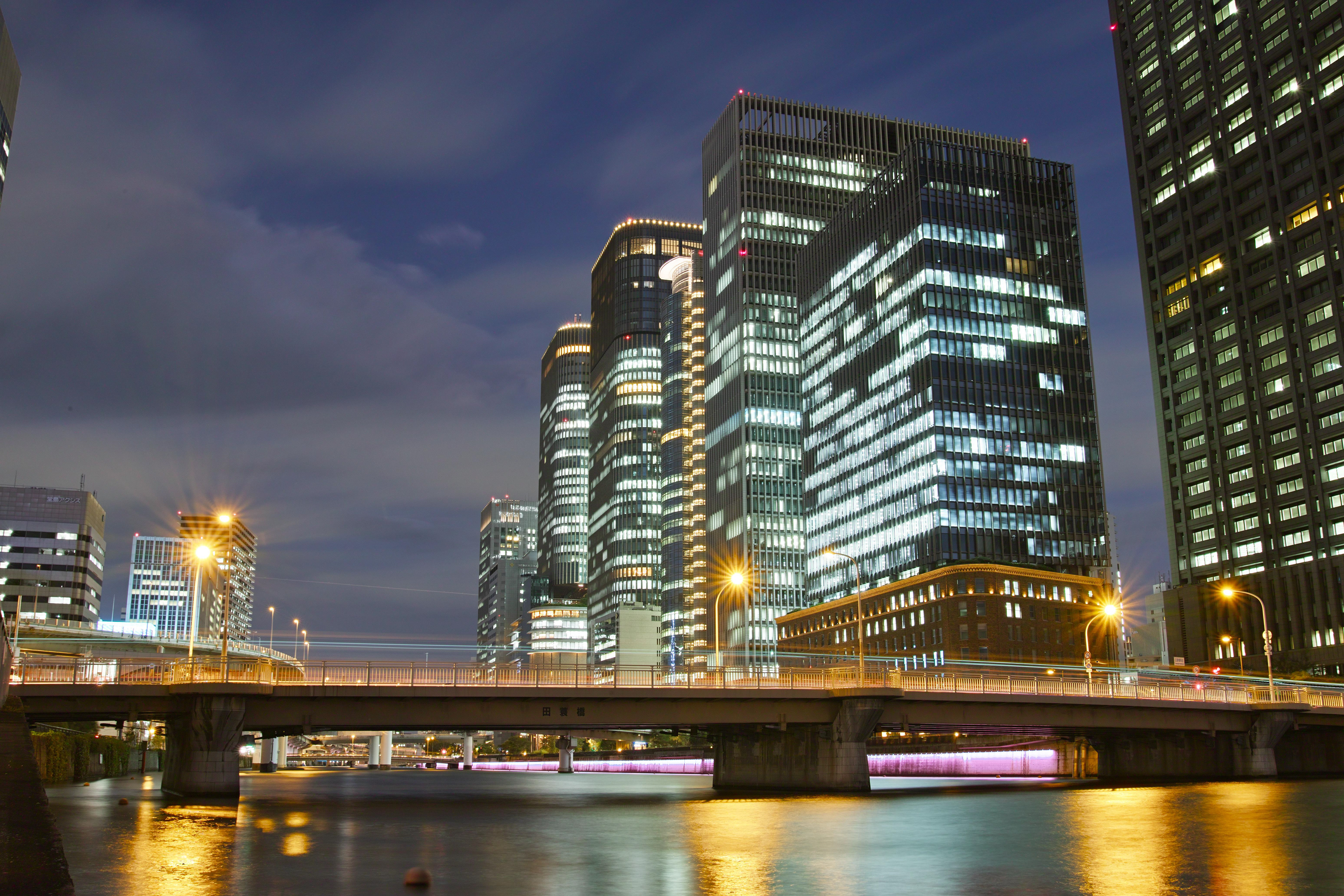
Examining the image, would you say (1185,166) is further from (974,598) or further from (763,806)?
(763,806)

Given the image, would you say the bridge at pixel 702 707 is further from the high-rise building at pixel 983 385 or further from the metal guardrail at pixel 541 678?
the high-rise building at pixel 983 385

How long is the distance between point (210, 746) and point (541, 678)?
57.6 ft

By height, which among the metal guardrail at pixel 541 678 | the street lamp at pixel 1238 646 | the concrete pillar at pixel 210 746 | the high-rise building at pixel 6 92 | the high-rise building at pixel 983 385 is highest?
the high-rise building at pixel 6 92

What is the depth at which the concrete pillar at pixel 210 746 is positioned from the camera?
208 ft

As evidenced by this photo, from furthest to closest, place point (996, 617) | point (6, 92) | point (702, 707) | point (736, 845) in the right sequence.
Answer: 1. point (996, 617)
2. point (6, 92)
3. point (702, 707)
4. point (736, 845)

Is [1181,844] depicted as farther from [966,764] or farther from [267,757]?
[267,757]

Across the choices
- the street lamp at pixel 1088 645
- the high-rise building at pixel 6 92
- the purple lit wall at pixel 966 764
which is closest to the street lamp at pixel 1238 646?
the street lamp at pixel 1088 645

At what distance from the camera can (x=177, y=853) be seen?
34.7 metres

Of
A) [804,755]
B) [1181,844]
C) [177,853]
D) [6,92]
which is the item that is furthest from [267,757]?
[1181,844]

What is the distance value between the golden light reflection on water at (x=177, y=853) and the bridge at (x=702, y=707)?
35.6 feet

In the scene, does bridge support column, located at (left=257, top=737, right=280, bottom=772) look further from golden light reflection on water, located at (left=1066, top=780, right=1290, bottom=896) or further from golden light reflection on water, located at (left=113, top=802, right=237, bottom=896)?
golden light reflection on water, located at (left=1066, top=780, right=1290, bottom=896)

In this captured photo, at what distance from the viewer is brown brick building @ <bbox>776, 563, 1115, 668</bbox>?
17050cm

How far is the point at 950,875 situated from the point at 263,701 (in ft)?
149

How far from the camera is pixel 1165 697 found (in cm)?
8188
